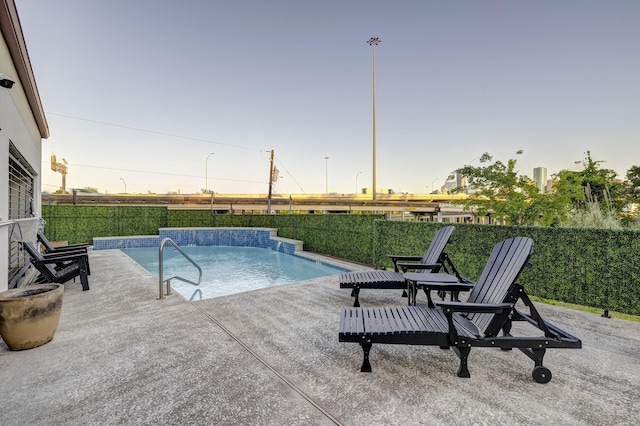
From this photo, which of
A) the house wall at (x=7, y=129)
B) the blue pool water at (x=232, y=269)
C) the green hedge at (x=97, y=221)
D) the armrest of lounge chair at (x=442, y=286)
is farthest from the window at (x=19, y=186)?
the green hedge at (x=97, y=221)

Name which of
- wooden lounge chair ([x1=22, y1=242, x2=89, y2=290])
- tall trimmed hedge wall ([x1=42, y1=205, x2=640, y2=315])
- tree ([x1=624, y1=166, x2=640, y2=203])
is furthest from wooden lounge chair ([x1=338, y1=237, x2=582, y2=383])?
tree ([x1=624, y1=166, x2=640, y2=203])

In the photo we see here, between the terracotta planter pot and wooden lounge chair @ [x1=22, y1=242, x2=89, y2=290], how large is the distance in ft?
6.19

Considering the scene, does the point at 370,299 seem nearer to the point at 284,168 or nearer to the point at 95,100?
the point at 95,100

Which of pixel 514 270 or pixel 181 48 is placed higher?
pixel 181 48

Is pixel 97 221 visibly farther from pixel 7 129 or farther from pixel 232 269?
pixel 7 129

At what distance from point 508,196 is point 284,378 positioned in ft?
37.7

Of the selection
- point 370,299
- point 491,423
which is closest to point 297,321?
point 370,299

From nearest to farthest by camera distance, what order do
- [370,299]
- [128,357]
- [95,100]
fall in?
[128,357] < [370,299] < [95,100]

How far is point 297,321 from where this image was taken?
3811 millimetres

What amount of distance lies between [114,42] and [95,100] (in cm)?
521

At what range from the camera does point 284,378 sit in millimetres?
2430

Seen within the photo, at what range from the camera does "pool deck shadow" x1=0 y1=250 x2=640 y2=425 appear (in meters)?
1.98

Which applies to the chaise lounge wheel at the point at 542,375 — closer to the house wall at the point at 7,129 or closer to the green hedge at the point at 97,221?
the house wall at the point at 7,129

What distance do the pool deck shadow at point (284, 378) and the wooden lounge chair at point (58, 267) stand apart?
50.7 inches
